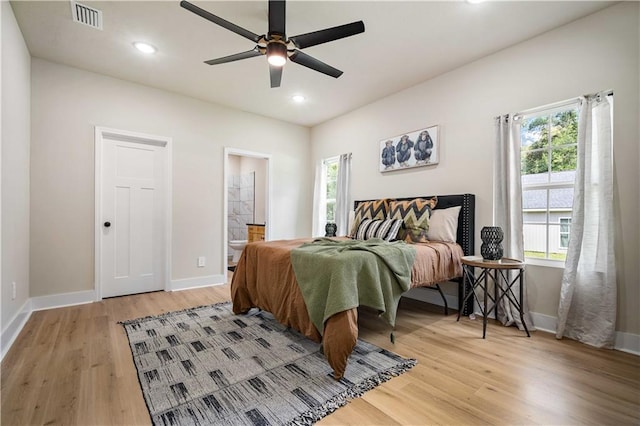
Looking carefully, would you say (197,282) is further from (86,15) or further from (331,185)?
(86,15)

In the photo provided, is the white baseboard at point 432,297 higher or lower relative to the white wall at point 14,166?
lower

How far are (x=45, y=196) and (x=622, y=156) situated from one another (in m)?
5.42

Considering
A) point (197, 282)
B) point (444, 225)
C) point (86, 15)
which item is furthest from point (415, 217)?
point (86, 15)

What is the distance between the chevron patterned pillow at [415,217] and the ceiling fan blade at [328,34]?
6.37 ft

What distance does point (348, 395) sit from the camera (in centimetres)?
162

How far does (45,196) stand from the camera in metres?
3.13

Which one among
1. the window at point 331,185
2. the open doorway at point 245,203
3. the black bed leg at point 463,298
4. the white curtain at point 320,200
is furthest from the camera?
the open doorway at point 245,203

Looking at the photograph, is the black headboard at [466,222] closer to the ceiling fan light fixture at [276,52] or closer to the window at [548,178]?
the window at [548,178]

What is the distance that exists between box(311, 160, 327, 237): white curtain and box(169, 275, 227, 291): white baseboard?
1817mm

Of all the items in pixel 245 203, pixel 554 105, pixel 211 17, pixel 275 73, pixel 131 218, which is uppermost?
pixel 211 17

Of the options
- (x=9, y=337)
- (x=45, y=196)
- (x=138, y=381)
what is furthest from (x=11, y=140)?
(x=138, y=381)

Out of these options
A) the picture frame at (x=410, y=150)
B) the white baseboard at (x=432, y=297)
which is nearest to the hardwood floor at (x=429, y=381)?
the white baseboard at (x=432, y=297)

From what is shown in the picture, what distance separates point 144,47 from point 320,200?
332cm

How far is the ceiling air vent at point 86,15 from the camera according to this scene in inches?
91.8
